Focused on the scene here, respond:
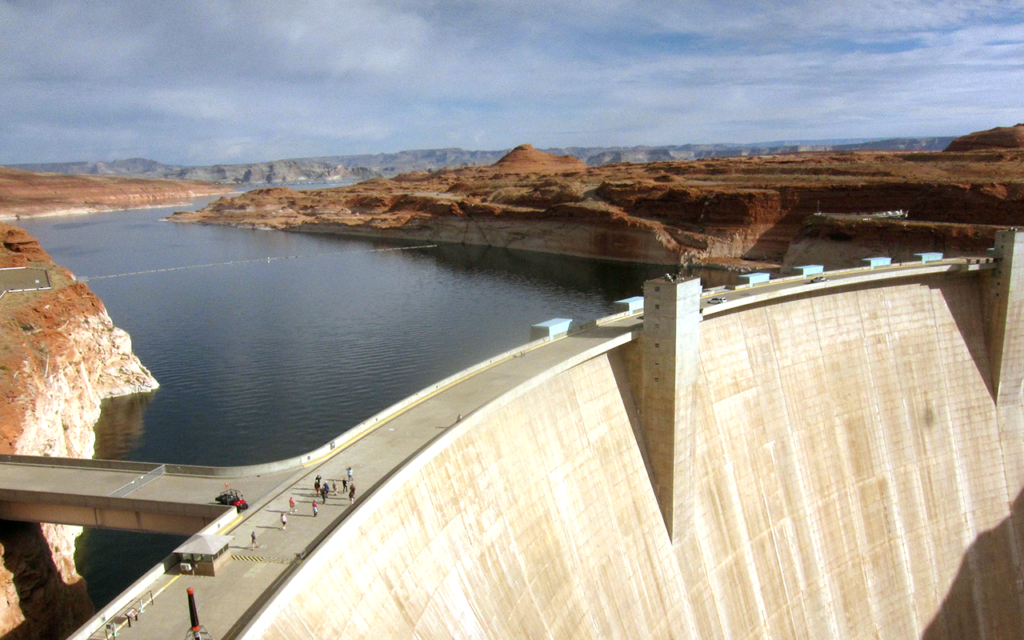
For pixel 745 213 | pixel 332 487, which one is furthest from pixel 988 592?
pixel 745 213

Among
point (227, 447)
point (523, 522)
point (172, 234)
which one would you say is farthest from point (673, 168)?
point (523, 522)

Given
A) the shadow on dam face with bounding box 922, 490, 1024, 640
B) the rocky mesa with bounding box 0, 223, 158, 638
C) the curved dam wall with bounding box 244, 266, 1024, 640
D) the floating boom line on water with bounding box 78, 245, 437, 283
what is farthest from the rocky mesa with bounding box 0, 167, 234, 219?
the shadow on dam face with bounding box 922, 490, 1024, 640

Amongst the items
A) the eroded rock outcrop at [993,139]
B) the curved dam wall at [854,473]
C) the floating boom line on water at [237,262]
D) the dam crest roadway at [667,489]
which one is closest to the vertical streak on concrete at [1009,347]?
the dam crest roadway at [667,489]

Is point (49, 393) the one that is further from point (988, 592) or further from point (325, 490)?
point (988, 592)

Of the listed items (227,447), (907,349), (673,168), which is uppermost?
(673,168)

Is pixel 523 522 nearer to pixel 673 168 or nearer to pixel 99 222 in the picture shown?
pixel 673 168

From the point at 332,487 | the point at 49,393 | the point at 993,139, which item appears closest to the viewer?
the point at 332,487

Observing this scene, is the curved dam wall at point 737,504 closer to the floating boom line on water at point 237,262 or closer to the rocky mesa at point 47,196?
the floating boom line on water at point 237,262
